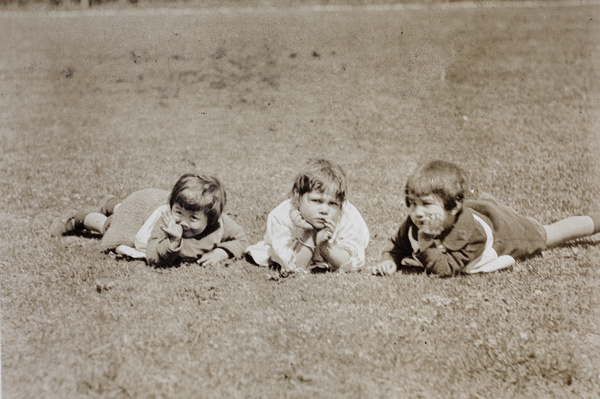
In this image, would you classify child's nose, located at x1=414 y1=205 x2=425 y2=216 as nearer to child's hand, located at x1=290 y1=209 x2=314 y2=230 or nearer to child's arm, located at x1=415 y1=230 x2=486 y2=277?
child's arm, located at x1=415 y1=230 x2=486 y2=277

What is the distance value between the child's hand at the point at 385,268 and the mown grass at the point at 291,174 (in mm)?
82

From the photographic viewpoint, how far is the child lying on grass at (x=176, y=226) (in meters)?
4.66

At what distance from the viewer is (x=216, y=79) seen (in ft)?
32.6

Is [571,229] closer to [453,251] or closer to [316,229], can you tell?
[453,251]

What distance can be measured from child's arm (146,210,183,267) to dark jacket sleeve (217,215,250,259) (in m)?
0.44

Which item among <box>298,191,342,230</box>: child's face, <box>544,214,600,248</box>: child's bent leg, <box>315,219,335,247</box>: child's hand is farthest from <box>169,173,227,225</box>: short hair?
<box>544,214,600,248</box>: child's bent leg

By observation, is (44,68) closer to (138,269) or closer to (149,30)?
(149,30)

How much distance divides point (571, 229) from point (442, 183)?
1.78 m

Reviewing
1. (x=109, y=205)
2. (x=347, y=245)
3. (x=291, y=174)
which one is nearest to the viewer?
(x=347, y=245)

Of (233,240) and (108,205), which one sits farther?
(108,205)

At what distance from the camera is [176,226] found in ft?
15.3

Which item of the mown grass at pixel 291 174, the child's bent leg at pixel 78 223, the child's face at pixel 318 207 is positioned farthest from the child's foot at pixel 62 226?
the child's face at pixel 318 207

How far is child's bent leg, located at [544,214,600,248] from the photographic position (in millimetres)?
5219

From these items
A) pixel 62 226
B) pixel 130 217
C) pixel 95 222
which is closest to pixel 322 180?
pixel 130 217
